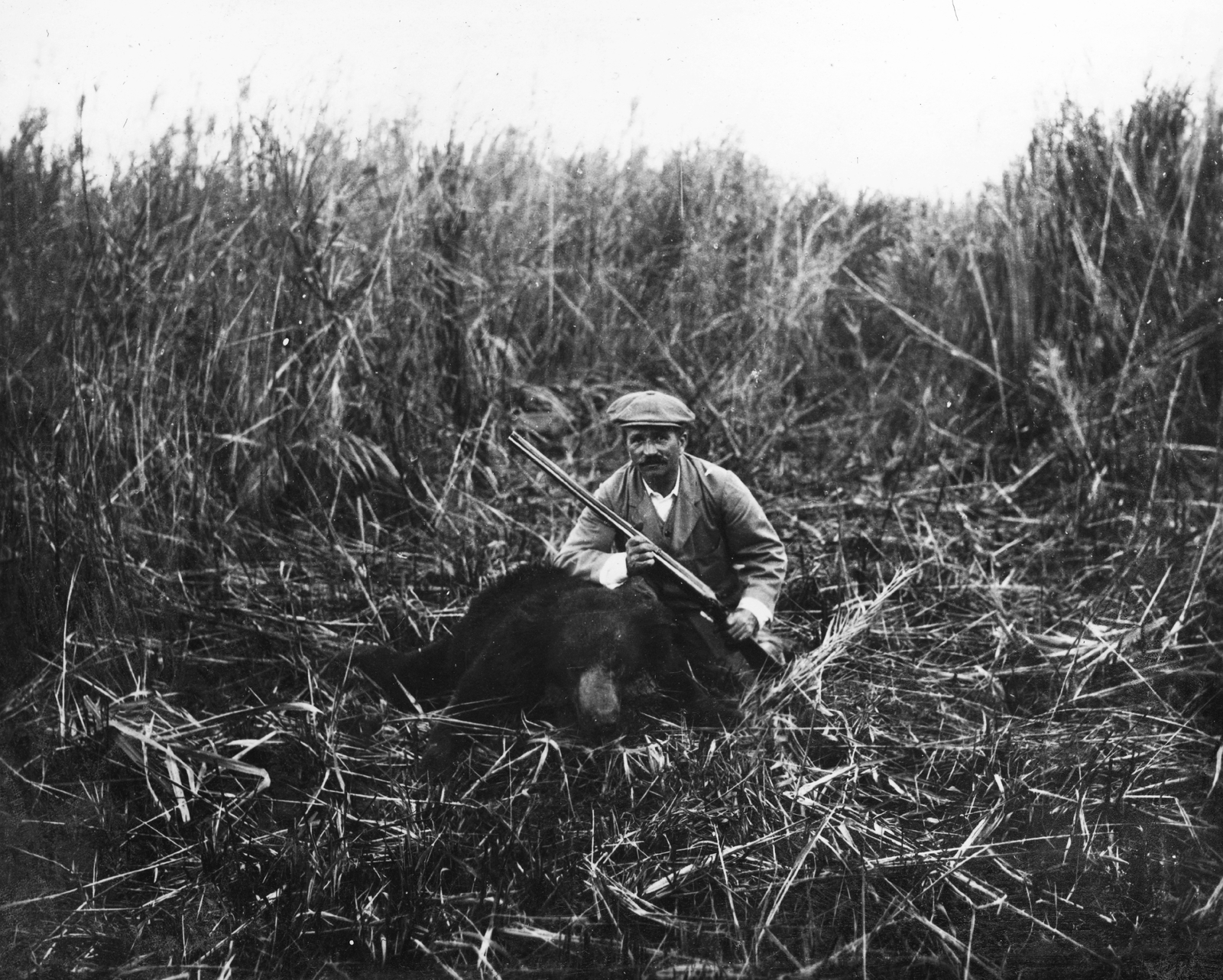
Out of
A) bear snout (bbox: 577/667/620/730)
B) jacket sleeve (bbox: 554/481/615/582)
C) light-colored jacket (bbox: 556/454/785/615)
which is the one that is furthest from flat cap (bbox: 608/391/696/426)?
bear snout (bbox: 577/667/620/730)

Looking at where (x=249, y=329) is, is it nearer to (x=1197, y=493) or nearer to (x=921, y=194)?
(x=921, y=194)

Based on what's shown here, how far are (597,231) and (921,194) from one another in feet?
5.11

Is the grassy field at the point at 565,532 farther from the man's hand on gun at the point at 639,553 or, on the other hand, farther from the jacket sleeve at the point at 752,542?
the man's hand on gun at the point at 639,553

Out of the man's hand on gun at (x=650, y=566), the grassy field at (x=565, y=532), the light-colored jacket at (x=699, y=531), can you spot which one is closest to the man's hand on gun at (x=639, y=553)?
the man's hand on gun at (x=650, y=566)

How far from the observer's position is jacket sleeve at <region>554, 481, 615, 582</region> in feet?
11.1

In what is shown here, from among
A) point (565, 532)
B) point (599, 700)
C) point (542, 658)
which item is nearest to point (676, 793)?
point (599, 700)

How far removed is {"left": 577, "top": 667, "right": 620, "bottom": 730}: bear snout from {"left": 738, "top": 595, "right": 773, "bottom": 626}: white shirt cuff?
0.50 metres

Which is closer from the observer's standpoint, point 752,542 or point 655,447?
point 655,447

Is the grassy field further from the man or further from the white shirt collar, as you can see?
the white shirt collar

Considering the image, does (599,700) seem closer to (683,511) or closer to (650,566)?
(650,566)

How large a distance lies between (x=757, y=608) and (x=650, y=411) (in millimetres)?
686

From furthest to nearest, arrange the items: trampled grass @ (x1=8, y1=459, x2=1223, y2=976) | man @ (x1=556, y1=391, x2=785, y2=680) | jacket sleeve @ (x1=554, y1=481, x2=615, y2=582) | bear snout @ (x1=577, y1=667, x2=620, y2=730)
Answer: jacket sleeve @ (x1=554, y1=481, x2=615, y2=582) < man @ (x1=556, y1=391, x2=785, y2=680) < bear snout @ (x1=577, y1=667, x2=620, y2=730) < trampled grass @ (x1=8, y1=459, x2=1223, y2=976)

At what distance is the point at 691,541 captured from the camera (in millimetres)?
3430

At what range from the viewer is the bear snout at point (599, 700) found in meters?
3.08
